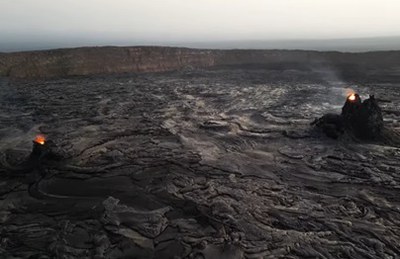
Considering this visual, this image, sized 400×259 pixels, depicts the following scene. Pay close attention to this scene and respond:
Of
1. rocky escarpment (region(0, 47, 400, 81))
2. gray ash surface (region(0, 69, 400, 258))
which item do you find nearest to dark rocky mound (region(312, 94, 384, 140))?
gray ash surface (region(0, 69, 400, 258))

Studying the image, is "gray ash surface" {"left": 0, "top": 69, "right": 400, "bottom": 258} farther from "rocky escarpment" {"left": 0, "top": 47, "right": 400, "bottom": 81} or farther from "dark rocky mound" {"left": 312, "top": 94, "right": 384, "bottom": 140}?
"rocky escarpment" {"left": 0, "top": 47, "right": 400, "bottom": 81}

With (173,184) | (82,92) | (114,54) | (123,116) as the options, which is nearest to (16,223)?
(173,184)

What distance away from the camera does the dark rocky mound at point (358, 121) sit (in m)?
14.0

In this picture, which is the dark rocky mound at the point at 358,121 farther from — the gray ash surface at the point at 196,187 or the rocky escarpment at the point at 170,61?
the rocky escarpment at the point at 170,61

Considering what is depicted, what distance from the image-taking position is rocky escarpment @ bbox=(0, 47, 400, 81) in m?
33.4

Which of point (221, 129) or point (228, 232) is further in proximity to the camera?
point (221, 129)

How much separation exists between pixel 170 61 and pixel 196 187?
107 ft

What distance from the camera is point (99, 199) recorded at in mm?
9539

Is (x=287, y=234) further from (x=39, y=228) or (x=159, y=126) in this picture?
(x=159, y=126)

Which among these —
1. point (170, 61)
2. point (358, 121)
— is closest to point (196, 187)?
point (358, 121)

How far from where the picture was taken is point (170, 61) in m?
41.2

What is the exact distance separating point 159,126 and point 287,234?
32.1ft

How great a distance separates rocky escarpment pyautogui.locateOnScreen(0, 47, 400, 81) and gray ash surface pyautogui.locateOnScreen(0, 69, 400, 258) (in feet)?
50.1

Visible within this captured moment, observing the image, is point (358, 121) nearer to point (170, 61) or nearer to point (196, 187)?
point (196, 187)
